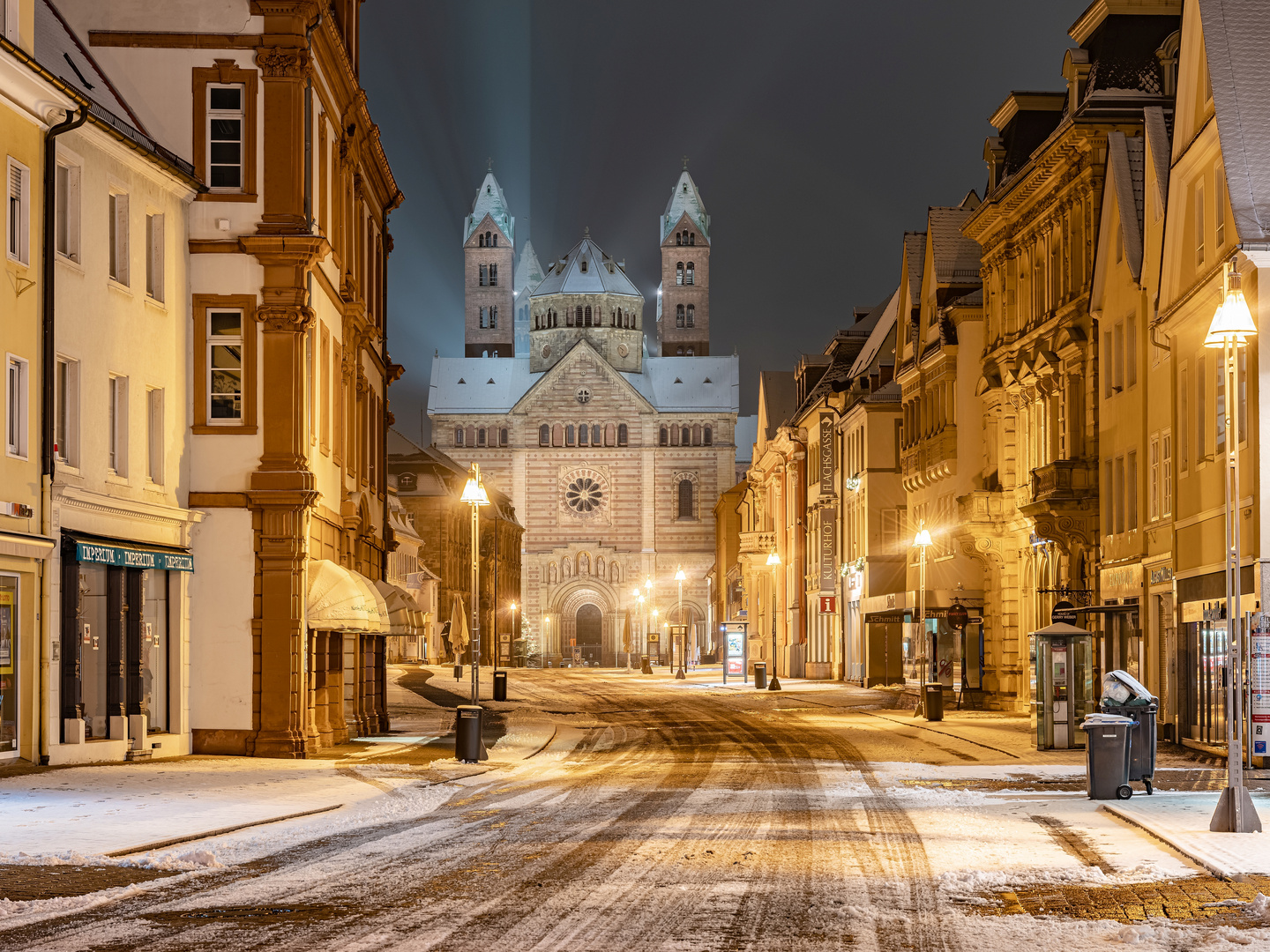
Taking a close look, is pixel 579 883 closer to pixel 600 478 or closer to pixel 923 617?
pixel 923 617

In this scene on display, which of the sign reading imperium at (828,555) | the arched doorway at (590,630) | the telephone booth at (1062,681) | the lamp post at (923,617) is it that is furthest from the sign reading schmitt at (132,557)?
the arched doorway at (590,630)

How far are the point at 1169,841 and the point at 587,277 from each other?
13554 cm

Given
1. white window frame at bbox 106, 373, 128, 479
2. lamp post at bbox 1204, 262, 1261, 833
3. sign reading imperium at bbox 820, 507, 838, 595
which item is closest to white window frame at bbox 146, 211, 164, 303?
white window frame at bbox 106, 373, 128, 479

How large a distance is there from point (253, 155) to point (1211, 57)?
47.1 ft

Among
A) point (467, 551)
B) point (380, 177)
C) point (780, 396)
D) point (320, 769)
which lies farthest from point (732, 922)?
point (467, 551)

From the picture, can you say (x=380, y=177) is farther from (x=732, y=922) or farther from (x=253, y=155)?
(x=732, y=922)

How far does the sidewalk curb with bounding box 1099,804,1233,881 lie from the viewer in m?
12.7

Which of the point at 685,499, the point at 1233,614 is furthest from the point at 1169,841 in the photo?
the point at 685,499

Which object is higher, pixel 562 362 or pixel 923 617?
pixel 562 362

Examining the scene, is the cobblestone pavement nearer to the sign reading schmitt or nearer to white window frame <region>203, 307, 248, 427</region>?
the sign reading schmitt

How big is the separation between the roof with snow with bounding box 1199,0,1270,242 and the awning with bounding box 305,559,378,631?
46.6 ft

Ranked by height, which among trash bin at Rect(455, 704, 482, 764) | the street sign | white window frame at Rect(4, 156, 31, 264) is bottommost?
trash bin at Rect(455, 704, 482, 764)

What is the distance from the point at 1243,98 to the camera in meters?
24.5

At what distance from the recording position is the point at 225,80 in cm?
2530
